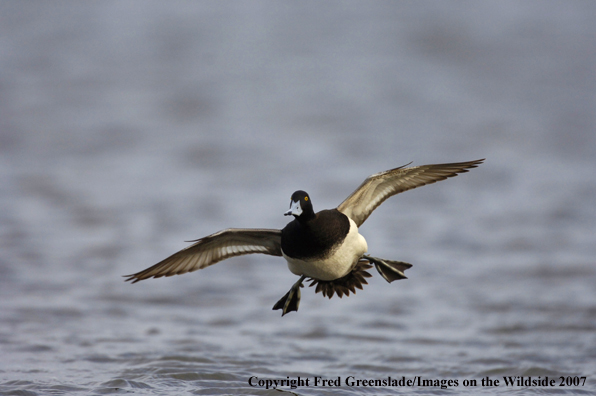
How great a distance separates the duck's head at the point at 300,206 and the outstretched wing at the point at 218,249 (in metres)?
0.52

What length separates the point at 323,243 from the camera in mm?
5629

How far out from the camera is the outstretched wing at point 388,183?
6180 millimetres

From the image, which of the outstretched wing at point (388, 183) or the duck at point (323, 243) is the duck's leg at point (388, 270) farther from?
the outstretched wing at point (388, 183)

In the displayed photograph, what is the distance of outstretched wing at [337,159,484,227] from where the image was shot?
20.3ft

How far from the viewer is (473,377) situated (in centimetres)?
761

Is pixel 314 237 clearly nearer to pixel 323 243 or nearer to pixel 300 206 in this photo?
pixel 323 243

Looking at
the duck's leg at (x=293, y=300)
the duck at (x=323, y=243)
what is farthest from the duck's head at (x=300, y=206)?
the duck's leg at (x=293, y=300)

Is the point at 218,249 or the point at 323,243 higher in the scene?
the point at 218,249

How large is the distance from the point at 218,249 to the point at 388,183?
1681mm

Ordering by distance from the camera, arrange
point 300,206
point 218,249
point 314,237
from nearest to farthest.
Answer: point 300,206 → point 314,237 → point 218,249

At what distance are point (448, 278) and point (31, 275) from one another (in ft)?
21.0

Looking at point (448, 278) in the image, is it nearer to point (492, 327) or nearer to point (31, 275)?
point (492, 327)

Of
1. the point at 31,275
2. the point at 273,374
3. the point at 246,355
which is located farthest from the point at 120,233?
the point at 273,374

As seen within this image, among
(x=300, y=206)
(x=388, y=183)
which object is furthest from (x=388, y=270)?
(x=300, y=206)
